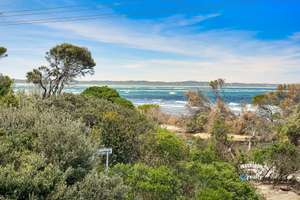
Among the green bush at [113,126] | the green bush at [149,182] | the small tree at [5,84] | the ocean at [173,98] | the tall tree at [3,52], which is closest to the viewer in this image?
the green bush at [149,182]

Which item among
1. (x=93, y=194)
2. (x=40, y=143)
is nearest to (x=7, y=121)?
(x=40, y=143)

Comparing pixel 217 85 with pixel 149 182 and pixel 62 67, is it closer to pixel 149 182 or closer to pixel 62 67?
pixel 62 67

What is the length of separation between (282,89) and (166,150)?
82.7 ft

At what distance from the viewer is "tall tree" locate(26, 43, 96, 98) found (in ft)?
94.1

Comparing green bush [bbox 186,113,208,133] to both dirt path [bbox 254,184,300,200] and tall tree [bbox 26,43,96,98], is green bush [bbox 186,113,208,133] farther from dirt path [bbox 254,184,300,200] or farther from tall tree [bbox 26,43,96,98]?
dirt path [bbox 254,184,300,200]

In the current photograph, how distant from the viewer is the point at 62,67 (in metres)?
29.5

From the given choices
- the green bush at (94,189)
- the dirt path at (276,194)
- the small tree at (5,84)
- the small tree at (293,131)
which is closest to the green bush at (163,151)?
the green bush at (94,189)

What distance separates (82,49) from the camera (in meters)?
29.5

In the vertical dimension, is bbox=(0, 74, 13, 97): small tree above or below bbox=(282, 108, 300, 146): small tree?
above

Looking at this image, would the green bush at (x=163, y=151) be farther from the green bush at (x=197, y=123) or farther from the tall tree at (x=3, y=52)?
the green bush at (x=197, y=123)

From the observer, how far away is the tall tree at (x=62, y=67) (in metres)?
28.7

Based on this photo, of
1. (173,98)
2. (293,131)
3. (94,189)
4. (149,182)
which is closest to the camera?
(94,189)

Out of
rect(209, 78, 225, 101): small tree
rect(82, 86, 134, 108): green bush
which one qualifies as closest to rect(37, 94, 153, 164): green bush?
rect(82, 86, 134, 108): green bush

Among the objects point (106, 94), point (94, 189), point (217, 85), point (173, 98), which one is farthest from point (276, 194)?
point (173, 98)
